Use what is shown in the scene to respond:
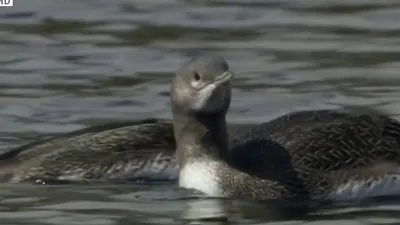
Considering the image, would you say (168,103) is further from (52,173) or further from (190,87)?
(190,87)

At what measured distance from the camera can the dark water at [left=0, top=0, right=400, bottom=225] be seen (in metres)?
13.2

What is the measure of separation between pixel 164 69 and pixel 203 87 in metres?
5.11

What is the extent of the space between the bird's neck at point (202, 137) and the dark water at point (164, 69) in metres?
0.38

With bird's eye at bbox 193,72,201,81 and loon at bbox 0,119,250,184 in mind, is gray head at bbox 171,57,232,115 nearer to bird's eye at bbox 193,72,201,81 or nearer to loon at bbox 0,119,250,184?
bird's eye at bbox 193,72,201,81

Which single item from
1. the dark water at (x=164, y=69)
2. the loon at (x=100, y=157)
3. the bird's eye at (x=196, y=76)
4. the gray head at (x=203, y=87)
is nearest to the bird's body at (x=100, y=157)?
the loon at (x=100, y=157)

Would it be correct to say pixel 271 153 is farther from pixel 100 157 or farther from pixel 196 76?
pixel 100 157

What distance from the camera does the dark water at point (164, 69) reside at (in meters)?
13.2

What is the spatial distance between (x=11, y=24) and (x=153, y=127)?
5.68 meters

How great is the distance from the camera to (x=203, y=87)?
13.2 m

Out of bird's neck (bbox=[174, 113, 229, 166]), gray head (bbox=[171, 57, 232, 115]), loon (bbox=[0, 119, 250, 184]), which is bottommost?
loon (bbox=[0, 119, 250, 184])

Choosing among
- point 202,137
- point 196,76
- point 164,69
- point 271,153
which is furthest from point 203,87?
point 164,69

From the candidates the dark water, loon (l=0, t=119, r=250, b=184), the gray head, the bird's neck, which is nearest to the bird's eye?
the gray head

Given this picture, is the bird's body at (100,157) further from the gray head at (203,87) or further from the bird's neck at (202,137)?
the gray head at (203,87)

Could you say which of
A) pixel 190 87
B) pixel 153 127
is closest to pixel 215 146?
pixel 190 87
